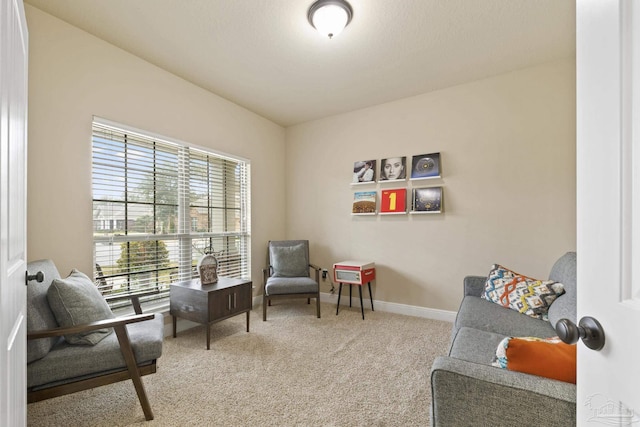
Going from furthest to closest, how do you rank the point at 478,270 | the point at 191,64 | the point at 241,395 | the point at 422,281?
the point at 422,281, the point at 478,270, the point at 191,64, the point at 241,395

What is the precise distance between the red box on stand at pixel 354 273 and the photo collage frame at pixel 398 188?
721mm

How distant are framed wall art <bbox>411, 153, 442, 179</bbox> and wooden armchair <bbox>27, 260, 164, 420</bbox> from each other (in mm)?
2989

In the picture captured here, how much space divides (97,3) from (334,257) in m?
3.44

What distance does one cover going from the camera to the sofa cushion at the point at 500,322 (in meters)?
1.80

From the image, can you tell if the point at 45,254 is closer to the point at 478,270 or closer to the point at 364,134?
the point at 364,134

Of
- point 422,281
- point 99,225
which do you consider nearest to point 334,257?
point 422,281

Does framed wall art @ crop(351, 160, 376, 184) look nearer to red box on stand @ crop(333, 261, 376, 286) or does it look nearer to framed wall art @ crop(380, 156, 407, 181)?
framed wall art @ crop(380, 156, 407, 181)

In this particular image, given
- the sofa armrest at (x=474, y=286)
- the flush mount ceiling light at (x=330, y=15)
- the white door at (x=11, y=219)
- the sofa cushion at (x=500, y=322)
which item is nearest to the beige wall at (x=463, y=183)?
the sofa armrest at (x=474, y=286)

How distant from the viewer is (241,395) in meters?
1.86

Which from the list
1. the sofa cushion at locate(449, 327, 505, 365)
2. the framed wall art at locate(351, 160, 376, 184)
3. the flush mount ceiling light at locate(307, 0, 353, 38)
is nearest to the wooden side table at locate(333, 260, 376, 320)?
the framed wall art at locate(351, 160, 376, 184)

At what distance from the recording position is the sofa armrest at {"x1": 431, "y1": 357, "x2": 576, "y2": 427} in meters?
0.84

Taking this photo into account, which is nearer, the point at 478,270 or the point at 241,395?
the point at 241,395

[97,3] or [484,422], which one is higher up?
[97,3]
